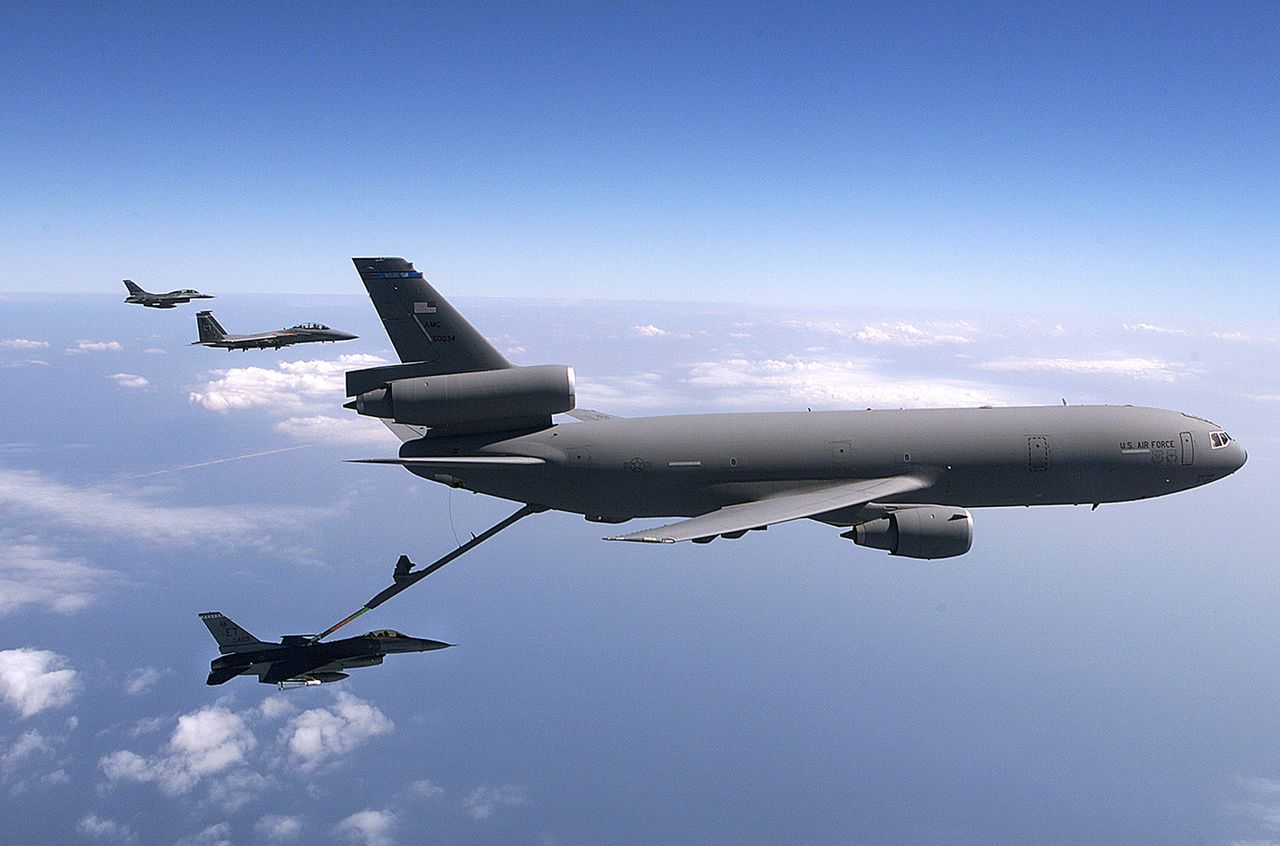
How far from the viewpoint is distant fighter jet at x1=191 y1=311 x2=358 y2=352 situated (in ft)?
157

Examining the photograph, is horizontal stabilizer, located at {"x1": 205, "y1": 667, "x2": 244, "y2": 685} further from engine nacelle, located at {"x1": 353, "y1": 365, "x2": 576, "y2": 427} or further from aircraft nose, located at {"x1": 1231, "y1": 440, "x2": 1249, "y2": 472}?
aircraft nose, located at {"x1": 1231, "y1": 440, "x2": 1249, "y2": 472}

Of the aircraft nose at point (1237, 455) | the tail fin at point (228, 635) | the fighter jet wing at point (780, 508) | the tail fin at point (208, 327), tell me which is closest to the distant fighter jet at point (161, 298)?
the tail fin at point (208, 327)

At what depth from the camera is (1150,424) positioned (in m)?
23.4

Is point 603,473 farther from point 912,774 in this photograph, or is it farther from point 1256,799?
point 1256,799

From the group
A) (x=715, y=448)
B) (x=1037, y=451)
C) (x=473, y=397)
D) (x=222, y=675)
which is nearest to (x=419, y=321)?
(x=473, y=397)

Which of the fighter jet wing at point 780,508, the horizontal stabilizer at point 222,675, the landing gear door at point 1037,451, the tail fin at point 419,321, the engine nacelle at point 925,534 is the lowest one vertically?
the horizontal stabilizer at point 222,675

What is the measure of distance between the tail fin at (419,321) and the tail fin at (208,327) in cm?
3541

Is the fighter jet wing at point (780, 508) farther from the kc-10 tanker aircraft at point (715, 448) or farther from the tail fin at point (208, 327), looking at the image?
the tail fin at point (208, 327)

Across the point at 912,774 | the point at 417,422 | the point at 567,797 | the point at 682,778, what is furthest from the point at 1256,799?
the point at 417,422

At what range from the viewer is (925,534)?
20016 mm

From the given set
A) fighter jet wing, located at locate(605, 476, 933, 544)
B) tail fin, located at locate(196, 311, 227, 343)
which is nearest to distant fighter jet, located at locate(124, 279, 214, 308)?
tail fin, located at locate(196, 311, 227, 343)

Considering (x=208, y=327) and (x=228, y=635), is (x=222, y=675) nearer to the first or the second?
(x=228, y=635)

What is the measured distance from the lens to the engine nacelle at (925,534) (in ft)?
65.7

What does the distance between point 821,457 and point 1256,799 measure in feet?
610
